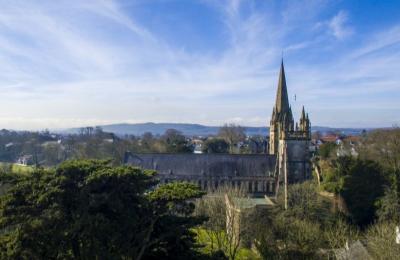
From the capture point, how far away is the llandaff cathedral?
132 ft

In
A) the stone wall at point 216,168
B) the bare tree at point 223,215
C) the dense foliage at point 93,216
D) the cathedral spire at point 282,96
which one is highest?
the cathedral spire at point 282,96

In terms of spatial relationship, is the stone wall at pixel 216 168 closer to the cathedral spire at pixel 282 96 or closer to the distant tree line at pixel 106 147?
the distant tree line at pixel 106 147

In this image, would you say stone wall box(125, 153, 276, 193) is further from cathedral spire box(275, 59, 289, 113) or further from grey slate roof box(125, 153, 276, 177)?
cathedral spire box(275, 59, 289, 113)

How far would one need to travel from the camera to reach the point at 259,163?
142 ft

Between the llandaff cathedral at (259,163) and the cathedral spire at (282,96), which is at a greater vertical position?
the cathedral spire at (282,96)

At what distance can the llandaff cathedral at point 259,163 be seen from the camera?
40.2 meters

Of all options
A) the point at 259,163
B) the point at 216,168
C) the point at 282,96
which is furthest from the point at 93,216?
the point at 282,96

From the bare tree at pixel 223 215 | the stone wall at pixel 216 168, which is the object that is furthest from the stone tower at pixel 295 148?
the bare tree at pixel 223 215

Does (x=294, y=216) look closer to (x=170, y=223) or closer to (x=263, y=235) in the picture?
(x=263, y=235)

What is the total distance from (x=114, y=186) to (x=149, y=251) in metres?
2.80

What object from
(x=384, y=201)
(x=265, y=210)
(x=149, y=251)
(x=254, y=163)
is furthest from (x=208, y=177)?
(x=149, y=251)

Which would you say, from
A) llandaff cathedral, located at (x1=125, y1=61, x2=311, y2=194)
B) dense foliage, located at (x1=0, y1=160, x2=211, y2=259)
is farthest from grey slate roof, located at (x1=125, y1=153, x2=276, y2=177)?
dense foliage, located at (x1=0, y1=160, x2=211, y2=259)

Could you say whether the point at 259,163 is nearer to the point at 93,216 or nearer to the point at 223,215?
the point at 223,215

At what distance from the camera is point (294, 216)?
27.8 metres
